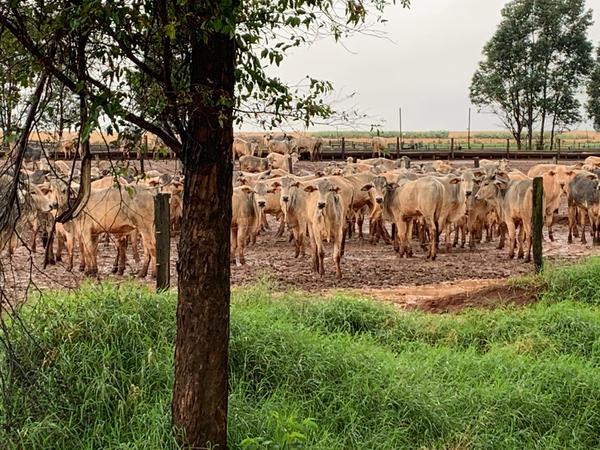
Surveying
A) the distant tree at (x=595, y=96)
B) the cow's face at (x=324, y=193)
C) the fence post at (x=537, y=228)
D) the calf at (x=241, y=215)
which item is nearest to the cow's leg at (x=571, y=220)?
the fence post at (x=537, y=228)

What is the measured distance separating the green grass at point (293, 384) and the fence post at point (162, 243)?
1680 millimetres

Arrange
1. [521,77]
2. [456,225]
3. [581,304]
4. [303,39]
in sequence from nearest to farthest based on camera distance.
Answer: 1. [303,39]
2. [581,304]
3. [456,225]
4. [521,77]

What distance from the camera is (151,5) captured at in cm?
382

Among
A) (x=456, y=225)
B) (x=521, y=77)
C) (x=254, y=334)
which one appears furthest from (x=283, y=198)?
(x=521, y=77)

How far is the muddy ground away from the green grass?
2946 millimetres

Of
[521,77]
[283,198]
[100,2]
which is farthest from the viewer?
[521,77]

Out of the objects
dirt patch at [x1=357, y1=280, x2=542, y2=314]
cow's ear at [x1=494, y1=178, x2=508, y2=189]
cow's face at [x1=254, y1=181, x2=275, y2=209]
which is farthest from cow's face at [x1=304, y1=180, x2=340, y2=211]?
cow's ear at [x1=494, y1=178, x2=508, y2=189]

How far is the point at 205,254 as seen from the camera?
442 cm

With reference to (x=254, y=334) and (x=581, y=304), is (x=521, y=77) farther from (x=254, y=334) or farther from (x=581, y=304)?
(x=254, y=334)

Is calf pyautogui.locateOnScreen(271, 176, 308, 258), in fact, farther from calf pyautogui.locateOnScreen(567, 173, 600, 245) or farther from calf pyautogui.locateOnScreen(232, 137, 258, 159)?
calf pyautogui.locateOnScreen(232, 137, 258, 159)

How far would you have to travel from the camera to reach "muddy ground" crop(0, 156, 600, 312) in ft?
39.0

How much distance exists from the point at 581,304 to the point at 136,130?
709 centimetres

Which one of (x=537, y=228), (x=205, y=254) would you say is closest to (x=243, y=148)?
(x=537, y=228)

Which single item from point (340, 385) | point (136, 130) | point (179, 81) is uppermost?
point (179, 81)
